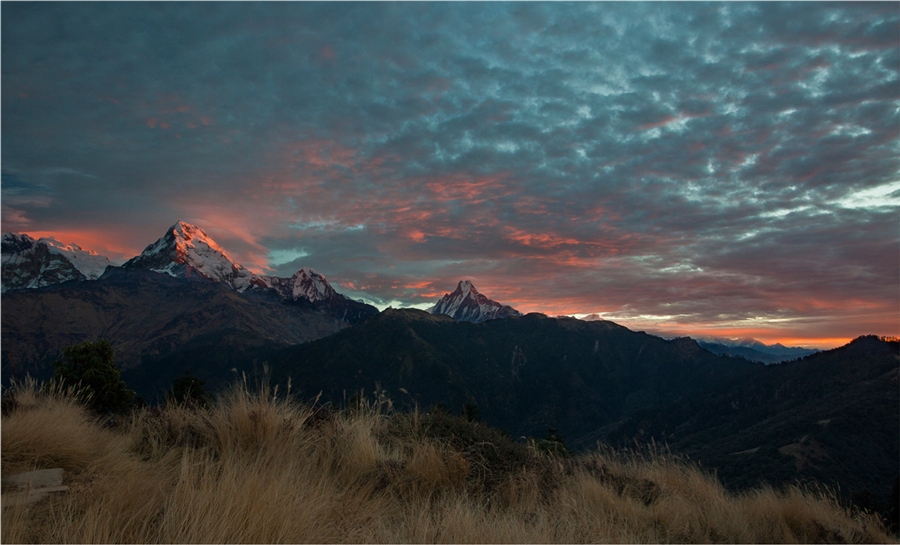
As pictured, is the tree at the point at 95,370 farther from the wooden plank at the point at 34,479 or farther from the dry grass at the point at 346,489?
the wooden plank at the point at 34,479

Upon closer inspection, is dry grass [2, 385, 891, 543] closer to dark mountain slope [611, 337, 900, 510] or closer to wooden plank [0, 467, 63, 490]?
wooden plank [0, 467, 63, 490]

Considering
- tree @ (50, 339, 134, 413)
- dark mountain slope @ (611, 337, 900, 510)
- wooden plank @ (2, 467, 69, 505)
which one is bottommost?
dark mountain slope @ (611, 337, 900, 510)

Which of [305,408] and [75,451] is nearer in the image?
[75,451]

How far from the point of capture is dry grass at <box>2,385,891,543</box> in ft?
11.8

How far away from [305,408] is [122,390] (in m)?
18.7

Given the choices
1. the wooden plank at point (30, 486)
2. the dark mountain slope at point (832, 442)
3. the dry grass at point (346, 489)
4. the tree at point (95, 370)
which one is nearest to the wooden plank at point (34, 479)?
the wooden plank at point (30, 486)

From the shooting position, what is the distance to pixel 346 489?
481cm

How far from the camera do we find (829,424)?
13362 centimetres

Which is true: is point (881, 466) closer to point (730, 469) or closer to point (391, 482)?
point (730, 469)

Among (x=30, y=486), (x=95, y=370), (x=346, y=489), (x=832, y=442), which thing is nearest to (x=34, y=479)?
(x=30, y=486)

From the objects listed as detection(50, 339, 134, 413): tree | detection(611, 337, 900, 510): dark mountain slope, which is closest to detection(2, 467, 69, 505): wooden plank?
detection(50, 339, 134, 413): tree

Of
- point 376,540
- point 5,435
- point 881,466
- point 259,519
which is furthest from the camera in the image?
point 881,466

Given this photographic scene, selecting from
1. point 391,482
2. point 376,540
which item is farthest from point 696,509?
point 376,540

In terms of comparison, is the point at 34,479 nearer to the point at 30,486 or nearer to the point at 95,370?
the point at 30,486
